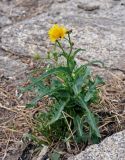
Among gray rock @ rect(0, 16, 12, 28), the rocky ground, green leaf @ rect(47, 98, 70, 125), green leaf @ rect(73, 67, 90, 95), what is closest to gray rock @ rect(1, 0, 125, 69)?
the rocky ground

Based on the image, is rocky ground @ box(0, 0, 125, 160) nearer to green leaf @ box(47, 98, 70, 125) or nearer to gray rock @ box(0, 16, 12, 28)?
gray rock @ box(0, 16, 12, 28)

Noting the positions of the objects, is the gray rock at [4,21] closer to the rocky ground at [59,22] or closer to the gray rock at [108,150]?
the rocky ground at [59,22]

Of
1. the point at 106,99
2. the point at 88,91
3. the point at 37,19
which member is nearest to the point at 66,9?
the point at 37,19

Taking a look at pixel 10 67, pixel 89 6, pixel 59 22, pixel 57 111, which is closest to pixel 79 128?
pixel 57 111

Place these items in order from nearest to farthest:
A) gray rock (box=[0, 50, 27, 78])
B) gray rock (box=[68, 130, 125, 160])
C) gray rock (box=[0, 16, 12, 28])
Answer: gray rock (box=[68, 130, 125, 160])
gray rock (box=[0, 50, 27, 78])
gray rock (box=[0, 16, 12, 28])

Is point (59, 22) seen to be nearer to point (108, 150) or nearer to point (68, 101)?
point (68, 101)

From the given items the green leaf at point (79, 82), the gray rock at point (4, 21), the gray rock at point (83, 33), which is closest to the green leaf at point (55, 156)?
the green leaf at point (79, 82)
